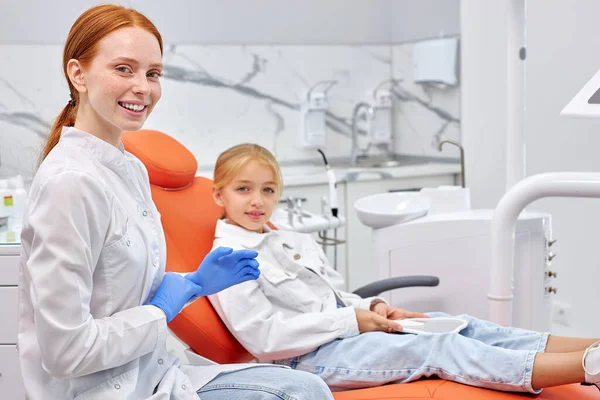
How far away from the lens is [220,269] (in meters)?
1.64

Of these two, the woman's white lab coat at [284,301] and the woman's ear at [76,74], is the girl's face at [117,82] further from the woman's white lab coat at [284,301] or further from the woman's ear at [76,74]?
the woman's white lab coat at [284,301]

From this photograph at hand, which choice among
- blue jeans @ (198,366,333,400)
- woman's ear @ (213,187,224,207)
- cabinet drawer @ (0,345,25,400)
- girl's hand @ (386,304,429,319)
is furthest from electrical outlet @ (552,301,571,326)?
cabinet drawer @ (0,345,25,400)

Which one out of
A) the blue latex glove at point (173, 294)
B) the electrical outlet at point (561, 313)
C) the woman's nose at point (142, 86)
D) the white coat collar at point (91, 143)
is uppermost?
the woman's nose at point (142, 86)

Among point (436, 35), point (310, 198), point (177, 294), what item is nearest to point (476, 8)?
point (436, 35)

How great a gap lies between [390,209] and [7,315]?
4.19 feet

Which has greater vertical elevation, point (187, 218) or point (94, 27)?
point (94, 27)

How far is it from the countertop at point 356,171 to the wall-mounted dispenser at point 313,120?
13cm

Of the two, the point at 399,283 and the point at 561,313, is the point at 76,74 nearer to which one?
the point at 399,283

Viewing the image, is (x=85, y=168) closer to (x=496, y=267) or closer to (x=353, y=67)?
(x=496, y=267)

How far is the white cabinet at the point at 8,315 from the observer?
227 centimetres

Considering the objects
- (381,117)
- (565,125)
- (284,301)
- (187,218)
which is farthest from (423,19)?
(284,301)

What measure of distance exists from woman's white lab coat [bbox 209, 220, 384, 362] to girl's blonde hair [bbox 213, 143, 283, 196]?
0.12 meters

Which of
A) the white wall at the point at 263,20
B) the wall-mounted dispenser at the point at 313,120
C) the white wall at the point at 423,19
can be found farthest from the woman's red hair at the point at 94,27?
the white wall at the point at 423,19

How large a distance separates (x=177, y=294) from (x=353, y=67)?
3051 millimetres
